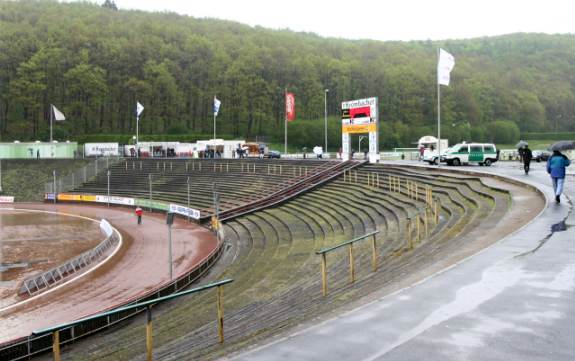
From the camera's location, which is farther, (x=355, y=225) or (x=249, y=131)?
(x=249, y=131)

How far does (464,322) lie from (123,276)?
17263 millimetres

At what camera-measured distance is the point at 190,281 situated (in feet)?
66.5

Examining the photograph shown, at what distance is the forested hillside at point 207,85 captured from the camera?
9319cm

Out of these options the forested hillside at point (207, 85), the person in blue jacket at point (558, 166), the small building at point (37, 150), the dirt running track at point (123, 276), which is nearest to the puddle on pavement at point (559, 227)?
the person in blue jacket at point (558, 166)

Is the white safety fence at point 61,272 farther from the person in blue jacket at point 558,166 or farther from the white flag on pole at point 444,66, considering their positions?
the white flag on pole at point 444,66

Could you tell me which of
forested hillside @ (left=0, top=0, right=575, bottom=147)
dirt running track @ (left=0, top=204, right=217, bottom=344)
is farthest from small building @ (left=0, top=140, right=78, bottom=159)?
dirt running track @ (left=0, top=204, right=217, bottom=344)

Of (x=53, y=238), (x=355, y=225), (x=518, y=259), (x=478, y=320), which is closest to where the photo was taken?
(x=478, y=320)

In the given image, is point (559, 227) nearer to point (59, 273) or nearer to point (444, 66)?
point (59, 273)

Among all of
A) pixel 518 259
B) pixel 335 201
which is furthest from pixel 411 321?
pixel 335 201

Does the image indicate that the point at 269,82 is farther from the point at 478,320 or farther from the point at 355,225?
the point at 478,320

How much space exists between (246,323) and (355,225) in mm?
15800

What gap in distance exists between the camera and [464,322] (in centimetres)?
720

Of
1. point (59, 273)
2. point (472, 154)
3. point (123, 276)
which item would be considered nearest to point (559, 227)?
point (123, 276)

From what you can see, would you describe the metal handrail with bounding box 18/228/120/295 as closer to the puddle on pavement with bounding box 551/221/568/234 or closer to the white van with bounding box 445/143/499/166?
the puddle on pavement with bounding box 551/221/568/234
